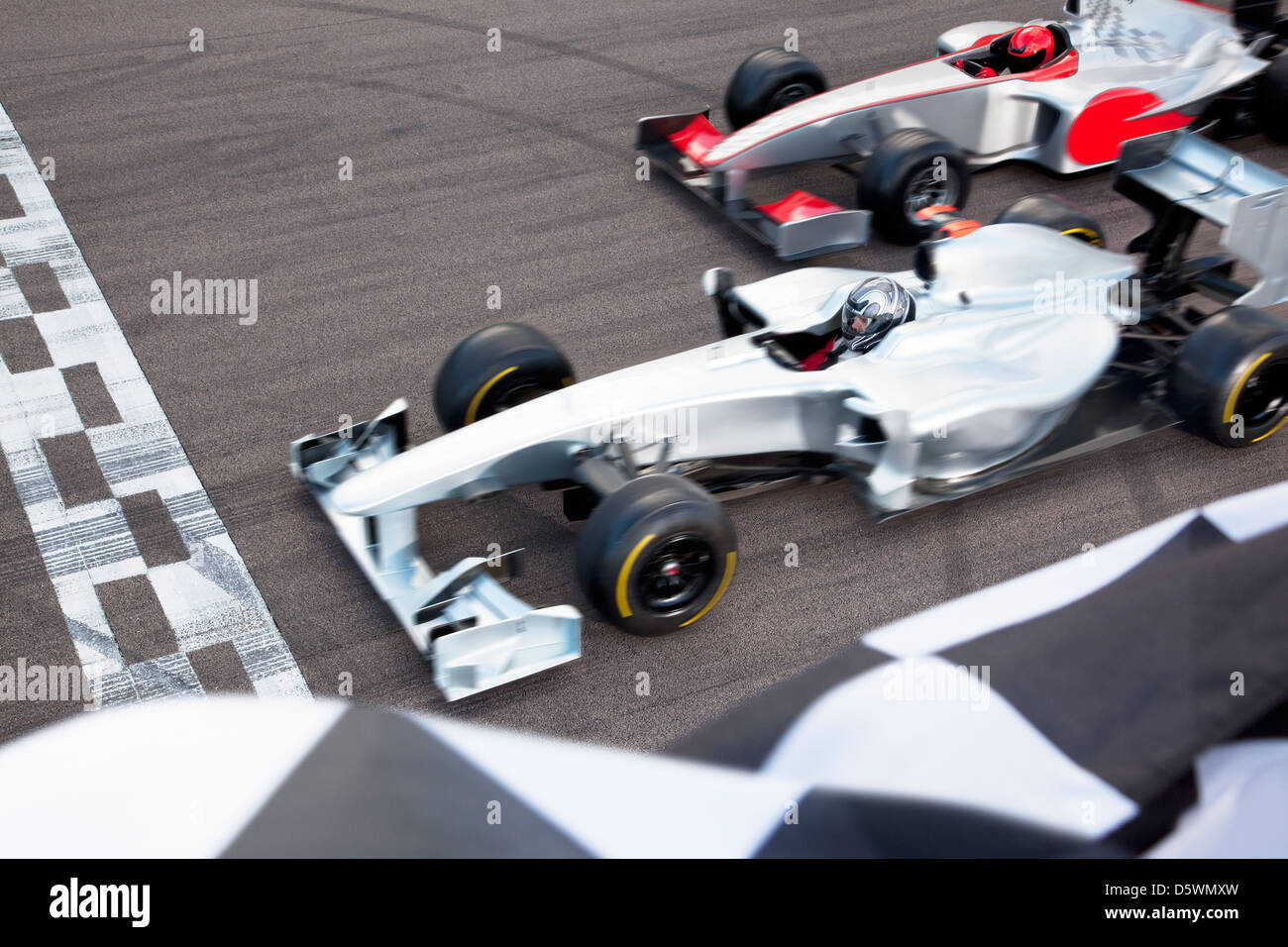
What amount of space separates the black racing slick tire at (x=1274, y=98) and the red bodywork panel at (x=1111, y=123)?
0.72 meters

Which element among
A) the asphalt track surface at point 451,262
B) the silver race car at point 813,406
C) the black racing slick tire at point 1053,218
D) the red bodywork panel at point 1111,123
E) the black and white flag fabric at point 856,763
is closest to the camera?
the black and white flag fabric at point 856,763

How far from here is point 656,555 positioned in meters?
3.28

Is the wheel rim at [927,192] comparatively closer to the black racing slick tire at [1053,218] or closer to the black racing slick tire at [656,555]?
the black racing slick tire at [1053,218]

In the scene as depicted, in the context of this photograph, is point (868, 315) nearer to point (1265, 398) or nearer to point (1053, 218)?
point (1053, 218)

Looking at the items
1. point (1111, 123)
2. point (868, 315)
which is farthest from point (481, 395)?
point (1111, 123)

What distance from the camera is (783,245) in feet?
17.3

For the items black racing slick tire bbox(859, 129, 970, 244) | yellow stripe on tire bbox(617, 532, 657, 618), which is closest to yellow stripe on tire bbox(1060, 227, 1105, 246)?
black racing slick tire bbox(859, 129, 970, 244)

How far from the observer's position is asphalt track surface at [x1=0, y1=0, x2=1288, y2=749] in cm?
358

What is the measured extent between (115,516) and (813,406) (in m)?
2.43

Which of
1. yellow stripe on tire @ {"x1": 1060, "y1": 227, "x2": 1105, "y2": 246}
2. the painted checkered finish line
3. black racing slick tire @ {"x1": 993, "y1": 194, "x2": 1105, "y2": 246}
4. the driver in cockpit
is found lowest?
the painted checkered finish line

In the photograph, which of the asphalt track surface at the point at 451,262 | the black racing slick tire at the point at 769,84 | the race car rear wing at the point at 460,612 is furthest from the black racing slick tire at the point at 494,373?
the black racing slick tire at the point at 769,84

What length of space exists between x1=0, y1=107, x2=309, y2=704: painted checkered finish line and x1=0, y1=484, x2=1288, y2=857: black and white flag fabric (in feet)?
6.98

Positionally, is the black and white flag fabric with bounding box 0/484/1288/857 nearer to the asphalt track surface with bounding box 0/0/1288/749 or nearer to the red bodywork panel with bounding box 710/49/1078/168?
the asphalt track surface with bounding box 0/0/1288/749

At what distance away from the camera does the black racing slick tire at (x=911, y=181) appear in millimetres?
5242
